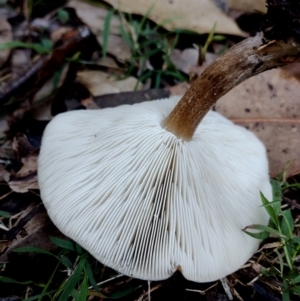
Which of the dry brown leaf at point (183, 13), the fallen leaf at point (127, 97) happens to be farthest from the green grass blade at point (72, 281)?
the dry brown leaf at point (183, 13)

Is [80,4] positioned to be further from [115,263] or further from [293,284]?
[293,284]

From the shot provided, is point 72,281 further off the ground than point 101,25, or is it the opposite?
point 101,25

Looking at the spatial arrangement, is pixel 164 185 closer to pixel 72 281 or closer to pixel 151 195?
pixel 151 195

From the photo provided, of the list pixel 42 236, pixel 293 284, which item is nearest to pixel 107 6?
pixel 42 236

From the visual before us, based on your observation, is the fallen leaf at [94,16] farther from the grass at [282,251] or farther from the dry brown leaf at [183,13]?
the grass at [282,251]

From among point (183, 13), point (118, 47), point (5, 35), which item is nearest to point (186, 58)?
point (183, 13)
